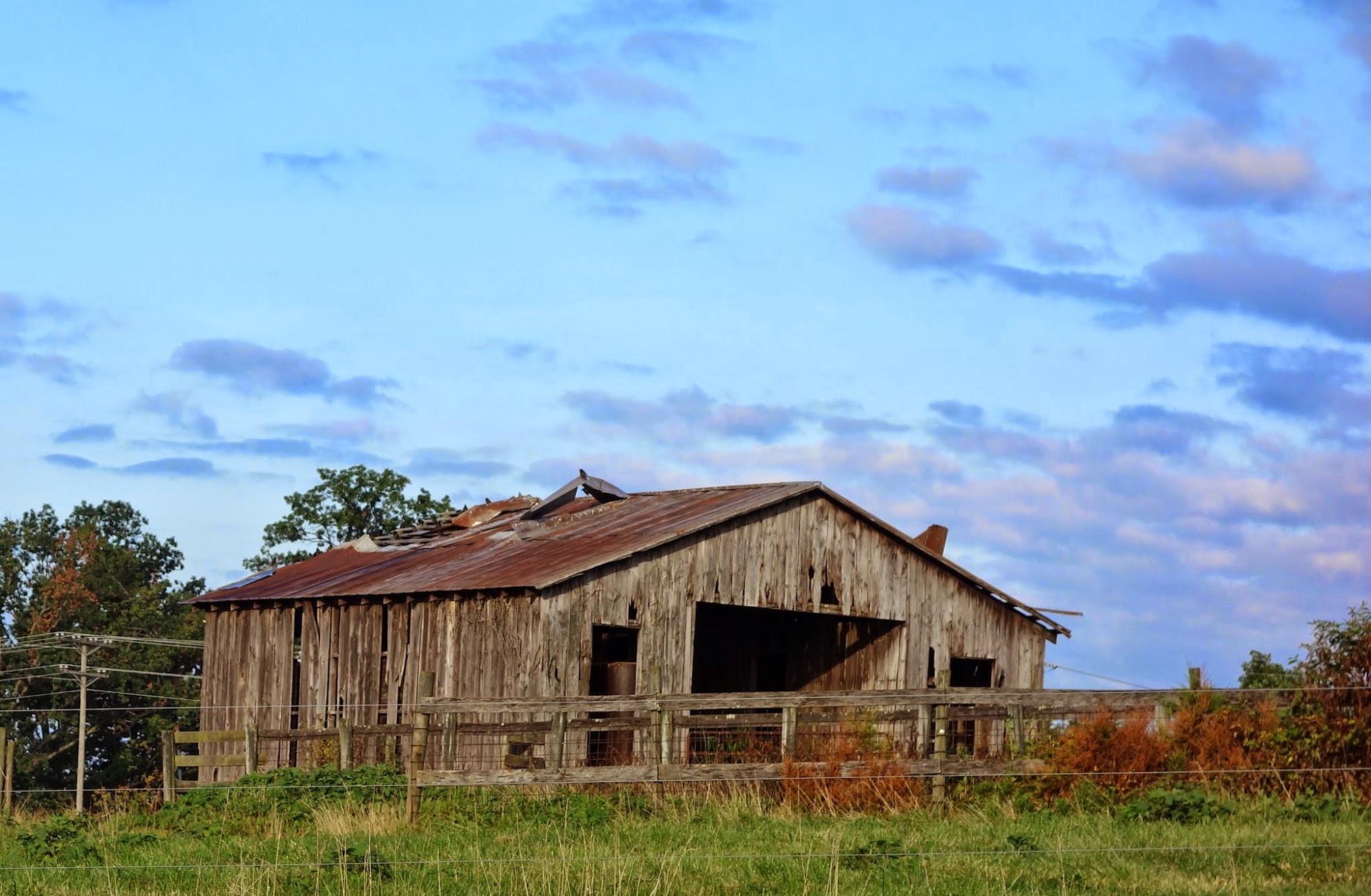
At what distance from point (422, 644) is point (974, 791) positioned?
11.4m

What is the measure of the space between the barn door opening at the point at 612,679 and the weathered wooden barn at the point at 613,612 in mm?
50

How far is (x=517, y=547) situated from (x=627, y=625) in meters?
4.58

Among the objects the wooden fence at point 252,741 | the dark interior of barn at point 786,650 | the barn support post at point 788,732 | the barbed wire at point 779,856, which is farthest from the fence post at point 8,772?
the barn support post at point 788,732

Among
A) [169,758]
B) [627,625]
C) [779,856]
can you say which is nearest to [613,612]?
[627,625]

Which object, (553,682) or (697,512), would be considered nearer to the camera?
(553,682)

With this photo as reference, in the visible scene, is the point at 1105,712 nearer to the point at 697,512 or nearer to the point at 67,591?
the point at 697,512

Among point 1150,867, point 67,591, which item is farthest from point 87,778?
point 1150,867

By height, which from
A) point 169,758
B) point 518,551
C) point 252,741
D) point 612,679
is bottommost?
point 169,758

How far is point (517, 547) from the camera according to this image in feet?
97.1

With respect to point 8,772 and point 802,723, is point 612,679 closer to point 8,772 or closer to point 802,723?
point 802,723

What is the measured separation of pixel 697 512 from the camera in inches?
1134

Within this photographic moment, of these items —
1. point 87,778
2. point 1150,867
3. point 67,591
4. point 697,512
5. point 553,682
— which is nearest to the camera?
point 1150,867

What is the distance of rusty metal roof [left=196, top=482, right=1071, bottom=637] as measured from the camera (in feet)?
85.8

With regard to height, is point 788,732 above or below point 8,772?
above
